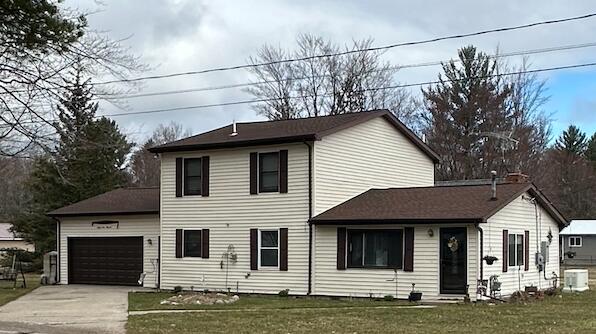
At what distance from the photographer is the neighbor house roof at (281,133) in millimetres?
25970

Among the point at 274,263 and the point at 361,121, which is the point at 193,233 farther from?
the point at 361,121

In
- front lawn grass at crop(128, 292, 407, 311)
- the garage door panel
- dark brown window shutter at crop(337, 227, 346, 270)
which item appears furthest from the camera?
the garage door panel

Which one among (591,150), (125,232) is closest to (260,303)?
(125,232)

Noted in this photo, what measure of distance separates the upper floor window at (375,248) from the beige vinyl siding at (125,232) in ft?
28.1

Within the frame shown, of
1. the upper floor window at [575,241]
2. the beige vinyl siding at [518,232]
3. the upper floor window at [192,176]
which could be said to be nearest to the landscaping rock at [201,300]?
the upper floor window at [192,176]

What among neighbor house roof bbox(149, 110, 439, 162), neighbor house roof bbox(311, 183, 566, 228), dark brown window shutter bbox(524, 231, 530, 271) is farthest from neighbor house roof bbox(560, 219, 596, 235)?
dark brown window shutter bbox(524, 231, 530, 271)

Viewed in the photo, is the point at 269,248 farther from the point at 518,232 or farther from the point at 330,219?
the point at 518,232

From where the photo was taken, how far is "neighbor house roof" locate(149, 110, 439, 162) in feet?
85.2

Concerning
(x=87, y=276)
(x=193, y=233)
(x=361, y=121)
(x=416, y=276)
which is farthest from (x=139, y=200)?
(x=416, y=276)

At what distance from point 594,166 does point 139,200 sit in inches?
2109

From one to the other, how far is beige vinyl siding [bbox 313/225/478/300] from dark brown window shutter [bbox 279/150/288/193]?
1744 mm

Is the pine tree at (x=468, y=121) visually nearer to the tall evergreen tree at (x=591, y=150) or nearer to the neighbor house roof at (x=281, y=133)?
the neighbor house roof at (x=281, y=133)

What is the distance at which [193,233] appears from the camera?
28219mm

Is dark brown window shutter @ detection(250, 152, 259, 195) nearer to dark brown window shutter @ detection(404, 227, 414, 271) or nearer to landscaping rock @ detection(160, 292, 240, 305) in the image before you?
landscaping rock @ detection(160, 292, 240, 305)
